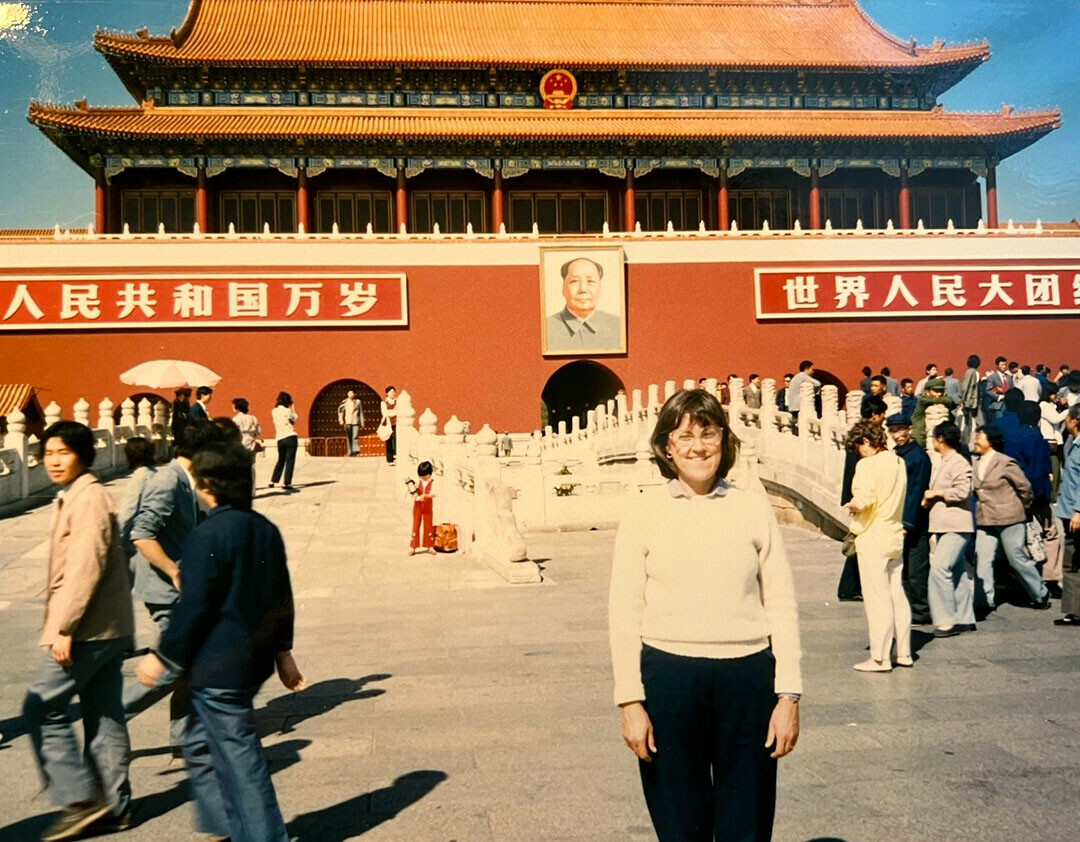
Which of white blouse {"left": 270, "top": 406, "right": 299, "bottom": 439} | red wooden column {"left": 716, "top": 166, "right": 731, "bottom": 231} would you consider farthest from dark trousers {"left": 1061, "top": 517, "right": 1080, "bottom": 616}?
red wooden column {"left": 716, "top": 166, "right": 731, "bottom": 231}

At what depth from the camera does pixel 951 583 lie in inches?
274

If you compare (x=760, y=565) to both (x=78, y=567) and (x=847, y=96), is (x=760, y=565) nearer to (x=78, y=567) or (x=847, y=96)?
(x=78, y=567)

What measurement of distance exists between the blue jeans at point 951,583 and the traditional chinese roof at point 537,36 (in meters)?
21.3

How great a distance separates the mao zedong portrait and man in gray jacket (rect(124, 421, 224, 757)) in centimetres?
1933

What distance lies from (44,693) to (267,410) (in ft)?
65.1

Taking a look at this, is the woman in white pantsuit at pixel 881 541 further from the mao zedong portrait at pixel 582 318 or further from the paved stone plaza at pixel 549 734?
the mao zedong portrait at pixel 582 318

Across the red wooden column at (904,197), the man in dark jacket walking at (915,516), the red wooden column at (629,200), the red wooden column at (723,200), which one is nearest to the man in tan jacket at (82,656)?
the man in dark jacket walking at (915,516)

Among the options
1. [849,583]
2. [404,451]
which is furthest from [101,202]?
[849,583]

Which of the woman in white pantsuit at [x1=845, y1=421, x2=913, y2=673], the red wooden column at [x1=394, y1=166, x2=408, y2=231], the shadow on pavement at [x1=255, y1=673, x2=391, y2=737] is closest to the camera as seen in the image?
the shadow on pavement at [x1=255, y1=673, x2=391, y2=737]

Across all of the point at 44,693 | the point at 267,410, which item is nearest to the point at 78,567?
the point at 44,693

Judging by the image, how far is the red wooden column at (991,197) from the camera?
26.3 m

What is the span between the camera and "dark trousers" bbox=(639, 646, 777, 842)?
110 inches

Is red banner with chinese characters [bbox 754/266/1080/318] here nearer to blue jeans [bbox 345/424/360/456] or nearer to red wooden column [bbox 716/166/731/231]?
red wooden column [bbox 716/166/731/231]

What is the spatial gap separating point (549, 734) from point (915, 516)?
3.08 meters
